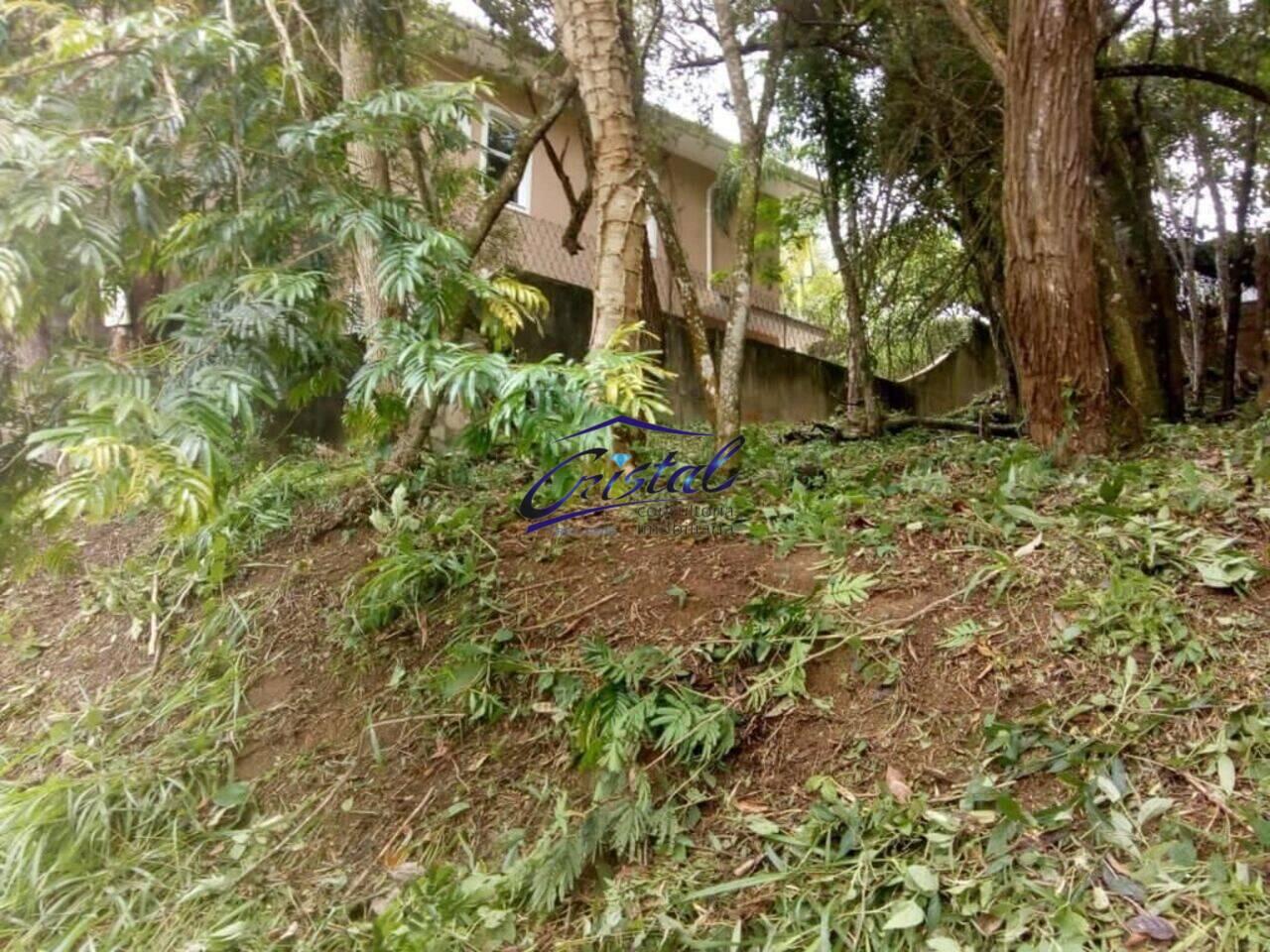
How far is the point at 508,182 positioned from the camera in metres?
3.47

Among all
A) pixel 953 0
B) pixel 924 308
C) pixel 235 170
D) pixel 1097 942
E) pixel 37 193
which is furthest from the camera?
pixel 924 308

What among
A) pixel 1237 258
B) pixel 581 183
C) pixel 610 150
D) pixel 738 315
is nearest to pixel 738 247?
pixel 738 315

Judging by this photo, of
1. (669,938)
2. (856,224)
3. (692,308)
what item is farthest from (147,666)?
(856,224)

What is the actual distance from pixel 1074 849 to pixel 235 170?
246 centimetres

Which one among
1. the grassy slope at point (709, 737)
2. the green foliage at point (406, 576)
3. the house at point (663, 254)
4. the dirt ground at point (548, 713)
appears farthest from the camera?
the house at point (663, 254)

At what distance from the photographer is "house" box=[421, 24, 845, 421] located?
5.80 meters

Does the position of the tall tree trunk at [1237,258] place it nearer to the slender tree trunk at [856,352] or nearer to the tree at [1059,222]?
the slender tree trunk at [856,352]

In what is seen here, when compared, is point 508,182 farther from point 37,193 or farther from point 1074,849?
point 1074,849

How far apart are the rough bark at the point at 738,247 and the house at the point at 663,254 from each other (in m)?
0.48

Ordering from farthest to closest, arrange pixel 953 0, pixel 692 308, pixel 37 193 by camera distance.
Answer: pixel 692 308 → pixel 953 0 → pixel 37 193

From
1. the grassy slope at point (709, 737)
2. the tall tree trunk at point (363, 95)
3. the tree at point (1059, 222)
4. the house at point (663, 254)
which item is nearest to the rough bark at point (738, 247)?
the house at point (663, 254)

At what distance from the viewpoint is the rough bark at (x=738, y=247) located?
3.61 m

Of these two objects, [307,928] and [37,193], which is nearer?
[37,193]

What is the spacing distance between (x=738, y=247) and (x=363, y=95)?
1794 millimetres
